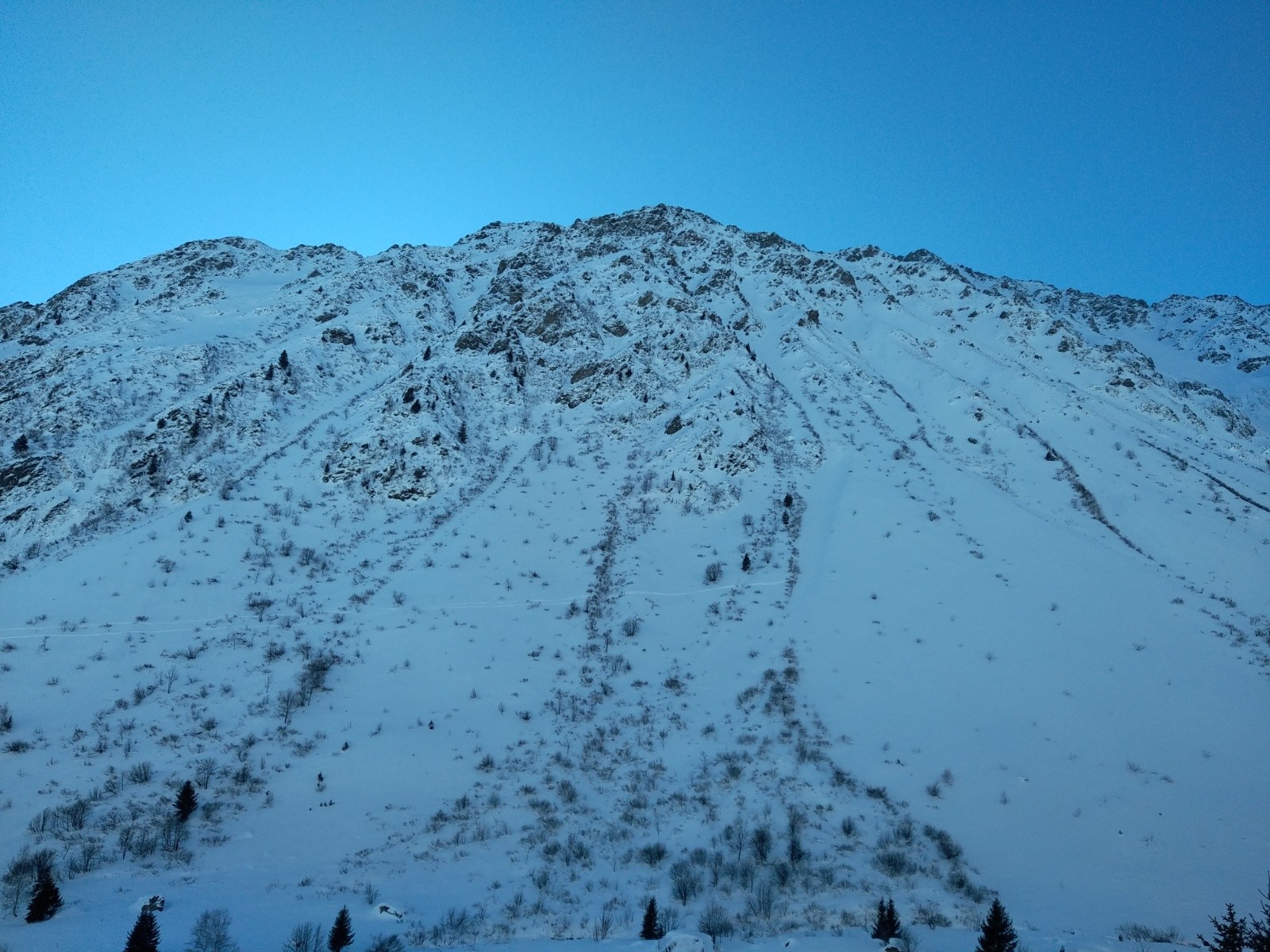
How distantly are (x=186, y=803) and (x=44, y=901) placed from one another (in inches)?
139

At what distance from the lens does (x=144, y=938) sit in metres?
7.50

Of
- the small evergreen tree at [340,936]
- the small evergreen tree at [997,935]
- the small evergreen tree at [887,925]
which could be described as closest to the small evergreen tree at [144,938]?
the small evergreen tree at [340,936]

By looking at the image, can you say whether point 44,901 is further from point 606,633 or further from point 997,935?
point 606,633

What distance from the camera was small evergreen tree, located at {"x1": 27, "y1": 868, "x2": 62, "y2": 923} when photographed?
8430mm

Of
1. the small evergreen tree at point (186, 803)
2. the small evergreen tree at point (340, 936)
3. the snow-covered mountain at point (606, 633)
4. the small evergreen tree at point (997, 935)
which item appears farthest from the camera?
the small evergreen tree at point (186, 803)

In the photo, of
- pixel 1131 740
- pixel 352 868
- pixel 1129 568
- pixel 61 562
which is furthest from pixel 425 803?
pixel 1129 568

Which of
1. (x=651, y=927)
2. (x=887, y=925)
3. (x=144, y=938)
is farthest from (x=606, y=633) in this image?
(x=144, y=938)

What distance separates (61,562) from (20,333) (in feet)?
144

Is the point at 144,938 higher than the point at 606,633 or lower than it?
lower

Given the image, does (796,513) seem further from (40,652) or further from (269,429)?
(269,429)

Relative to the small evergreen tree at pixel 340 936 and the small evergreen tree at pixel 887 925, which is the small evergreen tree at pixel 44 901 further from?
the small evergreen tree at pixel 887 925

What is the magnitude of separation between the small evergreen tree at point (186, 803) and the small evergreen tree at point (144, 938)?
499cm

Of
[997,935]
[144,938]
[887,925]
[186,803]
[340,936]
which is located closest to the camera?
[144,938]

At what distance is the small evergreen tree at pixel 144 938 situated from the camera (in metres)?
7.40
